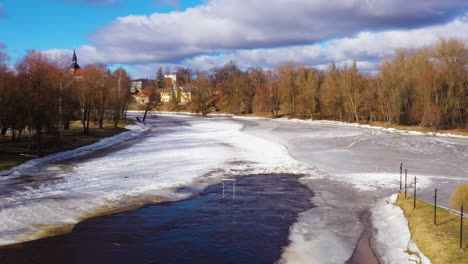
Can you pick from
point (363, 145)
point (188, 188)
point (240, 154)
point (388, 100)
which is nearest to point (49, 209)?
point (188, 188)

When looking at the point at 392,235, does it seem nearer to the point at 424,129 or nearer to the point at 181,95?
the point at 424,129

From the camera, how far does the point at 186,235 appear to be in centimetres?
1209

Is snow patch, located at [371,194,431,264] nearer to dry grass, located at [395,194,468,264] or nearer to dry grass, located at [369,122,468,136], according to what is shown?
dry grass, located at [395,194,468,264]

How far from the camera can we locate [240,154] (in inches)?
1154

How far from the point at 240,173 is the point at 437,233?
12.5 m

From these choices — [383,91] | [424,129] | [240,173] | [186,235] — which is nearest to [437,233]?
[186,235]

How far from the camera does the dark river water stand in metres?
10.4

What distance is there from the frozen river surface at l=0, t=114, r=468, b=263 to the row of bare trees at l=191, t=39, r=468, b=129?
66.2 feet

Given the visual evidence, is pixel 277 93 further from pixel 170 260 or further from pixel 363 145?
pixel 170 260

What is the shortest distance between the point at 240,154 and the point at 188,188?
11318mm

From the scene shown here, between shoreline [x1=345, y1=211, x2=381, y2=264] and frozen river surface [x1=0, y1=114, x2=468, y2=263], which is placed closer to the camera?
shoreline [x1=345, y1=211, x2=381, y2=264]

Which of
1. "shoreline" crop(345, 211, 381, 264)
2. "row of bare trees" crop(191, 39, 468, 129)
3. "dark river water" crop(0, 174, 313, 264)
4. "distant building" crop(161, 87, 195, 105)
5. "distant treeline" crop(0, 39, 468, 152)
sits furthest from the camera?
"distant building" crop(161, 87, 195, 105)

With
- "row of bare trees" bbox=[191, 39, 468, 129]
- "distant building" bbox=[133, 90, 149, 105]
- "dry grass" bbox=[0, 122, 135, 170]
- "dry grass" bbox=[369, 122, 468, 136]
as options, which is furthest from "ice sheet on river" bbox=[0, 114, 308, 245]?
"distant building" bbox=[133, 90, 149, 105]

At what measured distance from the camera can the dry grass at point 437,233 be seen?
8.95m
